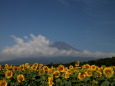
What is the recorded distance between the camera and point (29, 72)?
25.0ft

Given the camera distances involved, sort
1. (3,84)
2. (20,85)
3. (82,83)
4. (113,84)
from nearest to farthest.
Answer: (113,84), (82,83), (3,84), (20,85)

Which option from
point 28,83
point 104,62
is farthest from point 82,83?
point 104,62

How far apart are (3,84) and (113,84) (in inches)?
129

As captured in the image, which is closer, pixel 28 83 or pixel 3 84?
pixel 3 84

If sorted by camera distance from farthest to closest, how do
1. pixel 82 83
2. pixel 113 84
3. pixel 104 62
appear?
pixel 104 62
pixel 82 83
pixel 113 84

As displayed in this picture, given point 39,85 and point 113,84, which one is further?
point 39,85

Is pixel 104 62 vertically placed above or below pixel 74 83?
above

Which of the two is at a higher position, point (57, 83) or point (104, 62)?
point (104, 62)

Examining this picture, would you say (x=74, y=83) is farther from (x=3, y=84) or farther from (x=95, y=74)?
(x=3, y=84)

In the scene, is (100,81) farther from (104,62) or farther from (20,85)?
(104,62)

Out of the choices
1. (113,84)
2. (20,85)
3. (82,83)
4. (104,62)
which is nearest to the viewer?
(113,84)

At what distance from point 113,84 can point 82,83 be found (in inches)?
30.5

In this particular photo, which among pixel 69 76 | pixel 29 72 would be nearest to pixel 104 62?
pixel 29 72

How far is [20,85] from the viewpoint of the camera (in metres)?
6.89
